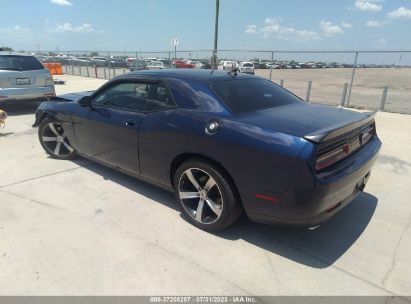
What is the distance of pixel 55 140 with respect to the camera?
17.4ft

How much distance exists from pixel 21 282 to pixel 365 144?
11.0 feet

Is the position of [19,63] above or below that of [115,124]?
above

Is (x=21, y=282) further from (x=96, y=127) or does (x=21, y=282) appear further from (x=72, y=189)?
(x=96, y=127)

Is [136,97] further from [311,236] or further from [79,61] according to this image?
[79,61]

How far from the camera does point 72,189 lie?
425 centimetres

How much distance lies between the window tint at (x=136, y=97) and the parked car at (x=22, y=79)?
18.4 ft

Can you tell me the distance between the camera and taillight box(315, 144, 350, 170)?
2.61 meters

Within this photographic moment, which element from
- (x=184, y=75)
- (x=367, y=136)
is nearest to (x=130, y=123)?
(x=184, y=75)

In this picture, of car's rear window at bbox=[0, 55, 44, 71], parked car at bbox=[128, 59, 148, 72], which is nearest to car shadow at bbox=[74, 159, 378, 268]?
car's rear window at bbox=[0, 55, 44, 71]

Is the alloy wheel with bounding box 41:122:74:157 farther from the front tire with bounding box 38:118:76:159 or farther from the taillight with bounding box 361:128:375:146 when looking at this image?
the taillight with bounding box 361:128:375:146

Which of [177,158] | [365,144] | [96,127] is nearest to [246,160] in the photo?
[177,158]

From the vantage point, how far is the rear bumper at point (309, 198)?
2547 mm

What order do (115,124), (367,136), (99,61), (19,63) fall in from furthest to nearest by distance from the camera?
(99,61), (19,63), (115,124), (367,136)

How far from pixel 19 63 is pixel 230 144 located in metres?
8.29
